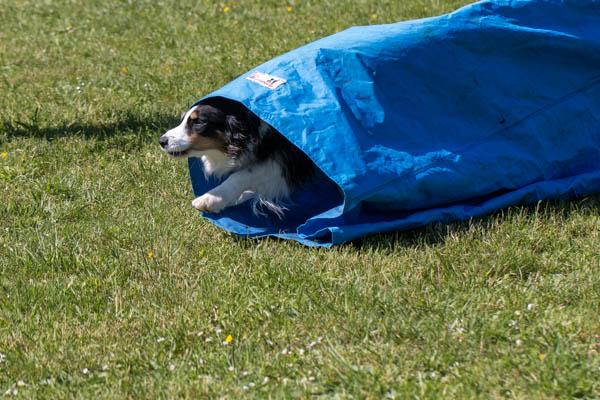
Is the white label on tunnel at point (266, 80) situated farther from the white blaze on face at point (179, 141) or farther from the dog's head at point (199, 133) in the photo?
the white blaze on face at point (179, 141)

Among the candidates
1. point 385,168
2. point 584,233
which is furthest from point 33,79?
point 584,233

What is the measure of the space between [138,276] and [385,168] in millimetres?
1437

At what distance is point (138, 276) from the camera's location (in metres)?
5.28

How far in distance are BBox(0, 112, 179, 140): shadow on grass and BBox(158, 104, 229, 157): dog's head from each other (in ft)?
6.46

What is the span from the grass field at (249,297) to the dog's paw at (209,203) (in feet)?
0.39

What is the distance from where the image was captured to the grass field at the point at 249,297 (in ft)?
13.2

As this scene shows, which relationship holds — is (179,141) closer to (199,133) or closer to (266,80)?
(199,133)

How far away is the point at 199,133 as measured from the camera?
5875 mm

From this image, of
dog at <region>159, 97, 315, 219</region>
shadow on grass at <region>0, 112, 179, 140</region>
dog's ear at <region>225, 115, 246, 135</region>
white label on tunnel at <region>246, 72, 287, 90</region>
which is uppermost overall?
white label on tunnel at <region>246, 72, 287, 90</region>

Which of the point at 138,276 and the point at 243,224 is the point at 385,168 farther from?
the point at 138,276

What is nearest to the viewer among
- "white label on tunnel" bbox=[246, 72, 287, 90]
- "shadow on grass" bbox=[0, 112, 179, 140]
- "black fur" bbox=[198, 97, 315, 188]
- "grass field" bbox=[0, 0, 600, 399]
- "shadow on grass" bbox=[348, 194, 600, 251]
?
"grass field" bbox=[0, 0, 600, 399]

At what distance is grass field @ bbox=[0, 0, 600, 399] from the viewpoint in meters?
4.03

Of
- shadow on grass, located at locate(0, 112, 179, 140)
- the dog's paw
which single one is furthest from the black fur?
shadow on grass, located at locate(0, 112, 179, 140)

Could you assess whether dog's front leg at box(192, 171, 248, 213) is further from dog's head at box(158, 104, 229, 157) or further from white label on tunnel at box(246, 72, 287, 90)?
white label on tunnel at box(246, 72, 287, 90)
